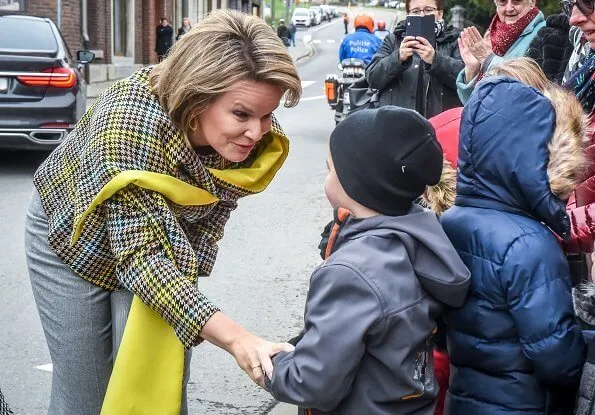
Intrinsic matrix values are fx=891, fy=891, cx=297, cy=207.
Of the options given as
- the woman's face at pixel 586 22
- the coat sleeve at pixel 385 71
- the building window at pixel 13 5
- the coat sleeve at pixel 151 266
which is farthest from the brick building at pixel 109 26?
the coat sleeve at pixel 151 266

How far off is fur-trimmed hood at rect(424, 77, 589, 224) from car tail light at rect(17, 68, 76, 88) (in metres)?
8.03

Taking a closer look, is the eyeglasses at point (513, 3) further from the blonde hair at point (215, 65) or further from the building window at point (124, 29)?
the building window at point (124, 29)

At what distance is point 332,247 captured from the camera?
241 cm

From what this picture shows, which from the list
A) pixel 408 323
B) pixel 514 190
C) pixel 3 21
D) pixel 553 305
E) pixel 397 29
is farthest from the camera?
pixel 3 21

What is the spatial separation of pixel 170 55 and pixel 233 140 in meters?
0.30

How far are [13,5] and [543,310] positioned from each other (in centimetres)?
2105

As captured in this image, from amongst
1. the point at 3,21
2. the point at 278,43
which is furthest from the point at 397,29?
the point at 3,21

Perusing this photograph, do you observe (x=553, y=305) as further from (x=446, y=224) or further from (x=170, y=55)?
(x=170, y=55)

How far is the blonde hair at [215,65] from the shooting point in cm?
245

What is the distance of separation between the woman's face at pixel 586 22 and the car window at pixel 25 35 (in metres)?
7.48

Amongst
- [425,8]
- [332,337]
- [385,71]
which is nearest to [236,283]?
[385,71]

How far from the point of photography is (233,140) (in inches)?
102

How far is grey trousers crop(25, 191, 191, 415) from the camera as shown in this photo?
275 centimetres

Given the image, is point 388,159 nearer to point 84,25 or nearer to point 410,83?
point 410,83
